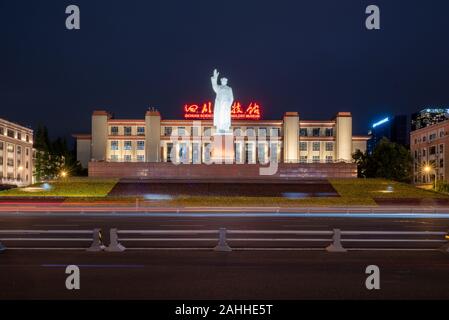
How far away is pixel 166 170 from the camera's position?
65.2m

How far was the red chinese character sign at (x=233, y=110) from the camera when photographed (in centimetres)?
9512

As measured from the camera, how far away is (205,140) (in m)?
107

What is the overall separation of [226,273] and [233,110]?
83563 mm

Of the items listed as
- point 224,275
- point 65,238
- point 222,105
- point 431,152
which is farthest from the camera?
point 431,152

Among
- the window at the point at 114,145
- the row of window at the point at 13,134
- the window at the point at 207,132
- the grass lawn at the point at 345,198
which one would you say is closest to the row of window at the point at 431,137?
the grass lawn at the point at 345,198

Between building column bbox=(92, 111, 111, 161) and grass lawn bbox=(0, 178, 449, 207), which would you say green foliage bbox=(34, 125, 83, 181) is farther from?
grass lawn bbox=(0, 178, 449, 207)

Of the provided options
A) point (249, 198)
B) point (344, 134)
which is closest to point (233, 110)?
point (344, 134)

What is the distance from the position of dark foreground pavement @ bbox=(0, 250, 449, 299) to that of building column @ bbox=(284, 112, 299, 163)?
297ft

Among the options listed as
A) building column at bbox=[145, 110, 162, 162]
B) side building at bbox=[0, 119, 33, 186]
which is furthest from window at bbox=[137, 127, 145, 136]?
side building at bbox=[0, 119, 33, 186]

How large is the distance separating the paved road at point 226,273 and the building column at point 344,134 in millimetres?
90169

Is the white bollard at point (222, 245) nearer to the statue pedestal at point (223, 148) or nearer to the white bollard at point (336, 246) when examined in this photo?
the white bollard at point (336, 246)

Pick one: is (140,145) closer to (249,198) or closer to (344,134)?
(344,134)
